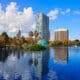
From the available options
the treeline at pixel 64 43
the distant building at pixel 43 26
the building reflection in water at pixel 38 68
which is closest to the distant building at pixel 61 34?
the treeline at pixel 64 43

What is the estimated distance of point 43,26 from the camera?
6912 centimetres

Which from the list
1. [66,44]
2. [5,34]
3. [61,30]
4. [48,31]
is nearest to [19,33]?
[5,34]

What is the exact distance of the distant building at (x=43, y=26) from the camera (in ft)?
220

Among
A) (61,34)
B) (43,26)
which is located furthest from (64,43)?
(43,26)

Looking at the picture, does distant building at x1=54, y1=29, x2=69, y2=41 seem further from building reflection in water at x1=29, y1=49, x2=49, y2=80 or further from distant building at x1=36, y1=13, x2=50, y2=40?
building reflection in water at x1=29, y1=49, x2=49, y2=80

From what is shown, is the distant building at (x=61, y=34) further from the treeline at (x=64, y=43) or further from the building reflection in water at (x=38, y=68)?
the building reflection in water at (x=38, y=68)

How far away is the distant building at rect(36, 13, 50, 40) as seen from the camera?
66938 mm

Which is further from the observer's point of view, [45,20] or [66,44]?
[66,44]

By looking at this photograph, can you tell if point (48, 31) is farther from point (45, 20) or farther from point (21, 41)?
point (21, 41)

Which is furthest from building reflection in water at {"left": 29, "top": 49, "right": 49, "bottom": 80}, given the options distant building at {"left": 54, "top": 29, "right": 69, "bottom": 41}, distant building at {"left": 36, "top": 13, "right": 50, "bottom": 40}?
distant building at {"left": 54, "top": 29, "right": 69, "bottom": 41}

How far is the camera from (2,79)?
10828mm

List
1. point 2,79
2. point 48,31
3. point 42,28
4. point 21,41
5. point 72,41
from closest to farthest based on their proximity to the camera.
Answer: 1. point 2,79
2. point 21,41
3. point 42,28
4. point 48,31
5. point 72,41

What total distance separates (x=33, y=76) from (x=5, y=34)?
38.5 m

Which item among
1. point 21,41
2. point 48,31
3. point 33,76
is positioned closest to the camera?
point 33,76
